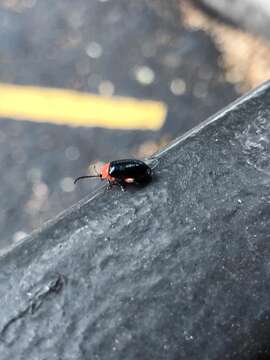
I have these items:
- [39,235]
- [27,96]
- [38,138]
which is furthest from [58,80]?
[39,235]

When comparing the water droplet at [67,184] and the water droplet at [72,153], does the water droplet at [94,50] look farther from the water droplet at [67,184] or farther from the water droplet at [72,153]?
the water droplet at [67,184]

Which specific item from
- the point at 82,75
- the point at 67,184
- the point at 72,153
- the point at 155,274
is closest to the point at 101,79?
the point at 82,75

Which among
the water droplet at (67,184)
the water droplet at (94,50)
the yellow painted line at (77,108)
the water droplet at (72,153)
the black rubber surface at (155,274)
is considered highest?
the water droplet at (94,50)

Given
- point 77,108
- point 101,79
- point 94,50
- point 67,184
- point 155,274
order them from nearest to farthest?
point 155,274, point 67,184, point 77,108, point 101,79, point 94,50

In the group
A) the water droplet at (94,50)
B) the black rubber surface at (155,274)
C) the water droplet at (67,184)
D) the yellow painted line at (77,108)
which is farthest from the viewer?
the water droplet at (94,50)

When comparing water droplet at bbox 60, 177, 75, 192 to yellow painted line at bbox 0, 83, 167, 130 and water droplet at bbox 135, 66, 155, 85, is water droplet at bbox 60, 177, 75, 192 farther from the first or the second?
water droplet at bbox 135, 66, 155, 85

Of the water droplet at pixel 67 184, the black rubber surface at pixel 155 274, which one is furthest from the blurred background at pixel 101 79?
the black rubber surface at pixel 155 274

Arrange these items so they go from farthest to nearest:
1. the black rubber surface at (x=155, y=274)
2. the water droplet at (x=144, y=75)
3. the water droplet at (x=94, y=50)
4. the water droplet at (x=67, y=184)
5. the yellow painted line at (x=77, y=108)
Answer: the water droplet at (x=94, y=50) → the water droplet at (x=144, y=75) → the yellow painted line at (x=77, y=108) → the water droplet at (x=67, y=184) → the black rubber surface at (x=155, y=274)

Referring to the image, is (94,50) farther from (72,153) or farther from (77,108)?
(72,153)
